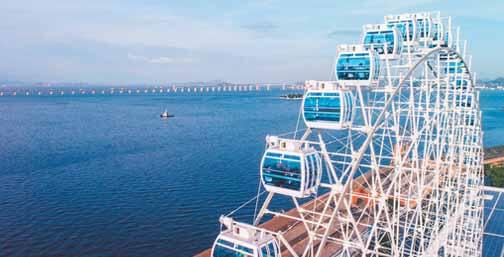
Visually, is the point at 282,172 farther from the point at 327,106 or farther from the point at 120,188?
the point at 120,188

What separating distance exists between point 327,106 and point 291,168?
425 centimetres

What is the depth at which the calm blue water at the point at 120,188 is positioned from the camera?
46938 millimetres

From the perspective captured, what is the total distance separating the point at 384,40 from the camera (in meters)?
26.8

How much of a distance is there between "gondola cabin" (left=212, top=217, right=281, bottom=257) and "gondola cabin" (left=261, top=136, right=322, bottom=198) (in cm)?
271

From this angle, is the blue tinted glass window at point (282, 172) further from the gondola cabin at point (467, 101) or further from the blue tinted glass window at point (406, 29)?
the gondola cabin at point (467, 101)

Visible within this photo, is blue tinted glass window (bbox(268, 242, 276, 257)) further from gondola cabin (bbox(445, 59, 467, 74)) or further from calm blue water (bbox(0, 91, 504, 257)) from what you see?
calm blue water (bbox(0, 91, 504, 257))

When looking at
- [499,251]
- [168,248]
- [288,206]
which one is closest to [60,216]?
[168,248]

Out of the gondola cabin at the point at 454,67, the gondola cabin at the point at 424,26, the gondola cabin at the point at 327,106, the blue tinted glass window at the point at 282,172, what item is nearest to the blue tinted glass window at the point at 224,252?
the blue tinted glass window at the point at 282,172

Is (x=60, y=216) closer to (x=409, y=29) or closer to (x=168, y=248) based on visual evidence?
(x=168, y=248)

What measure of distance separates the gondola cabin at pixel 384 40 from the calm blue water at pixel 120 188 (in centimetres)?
2933

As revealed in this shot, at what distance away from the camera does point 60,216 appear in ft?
174

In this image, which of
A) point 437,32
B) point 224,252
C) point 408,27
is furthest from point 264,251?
point 437,32

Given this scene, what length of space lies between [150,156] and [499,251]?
64872 millimetres

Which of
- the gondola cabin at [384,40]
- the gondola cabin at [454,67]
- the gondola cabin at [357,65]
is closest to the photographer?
the gondola cabin at [357,65]
